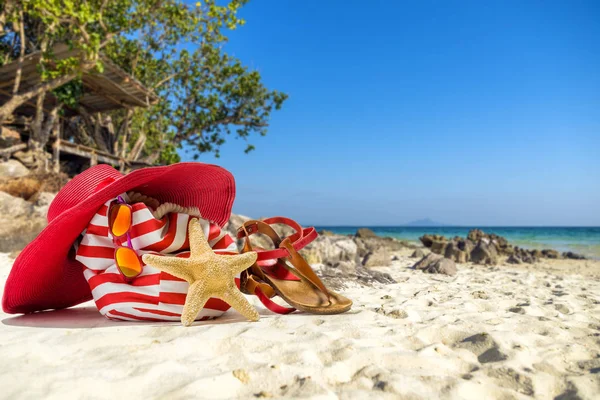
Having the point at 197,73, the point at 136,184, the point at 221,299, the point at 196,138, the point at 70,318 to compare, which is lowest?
the point at 70,318

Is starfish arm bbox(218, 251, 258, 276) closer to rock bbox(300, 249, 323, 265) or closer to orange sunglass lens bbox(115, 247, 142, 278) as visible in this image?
orange sunglass lens bbox(115, 247, 142, 278)

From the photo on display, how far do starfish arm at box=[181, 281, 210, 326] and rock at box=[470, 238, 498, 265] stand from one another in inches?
331

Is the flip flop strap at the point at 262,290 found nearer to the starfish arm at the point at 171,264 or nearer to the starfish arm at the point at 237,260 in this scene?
the starfish arm at the point at 237,260

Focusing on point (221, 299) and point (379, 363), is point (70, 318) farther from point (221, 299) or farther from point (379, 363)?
point (379, 363)

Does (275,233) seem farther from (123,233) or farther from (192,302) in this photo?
(123,233)

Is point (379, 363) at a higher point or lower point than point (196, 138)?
lower

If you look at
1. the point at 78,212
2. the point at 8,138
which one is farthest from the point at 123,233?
the point at 8,138

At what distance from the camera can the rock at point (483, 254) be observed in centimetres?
890

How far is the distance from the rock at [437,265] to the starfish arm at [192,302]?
5031 mm

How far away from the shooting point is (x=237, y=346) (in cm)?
177

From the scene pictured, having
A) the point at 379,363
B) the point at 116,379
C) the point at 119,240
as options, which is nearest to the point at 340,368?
the point at 379,363

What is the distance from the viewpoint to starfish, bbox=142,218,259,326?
1978mm

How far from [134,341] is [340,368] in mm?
1025

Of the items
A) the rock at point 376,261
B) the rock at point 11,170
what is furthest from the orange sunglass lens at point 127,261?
the rock at point 11,170
